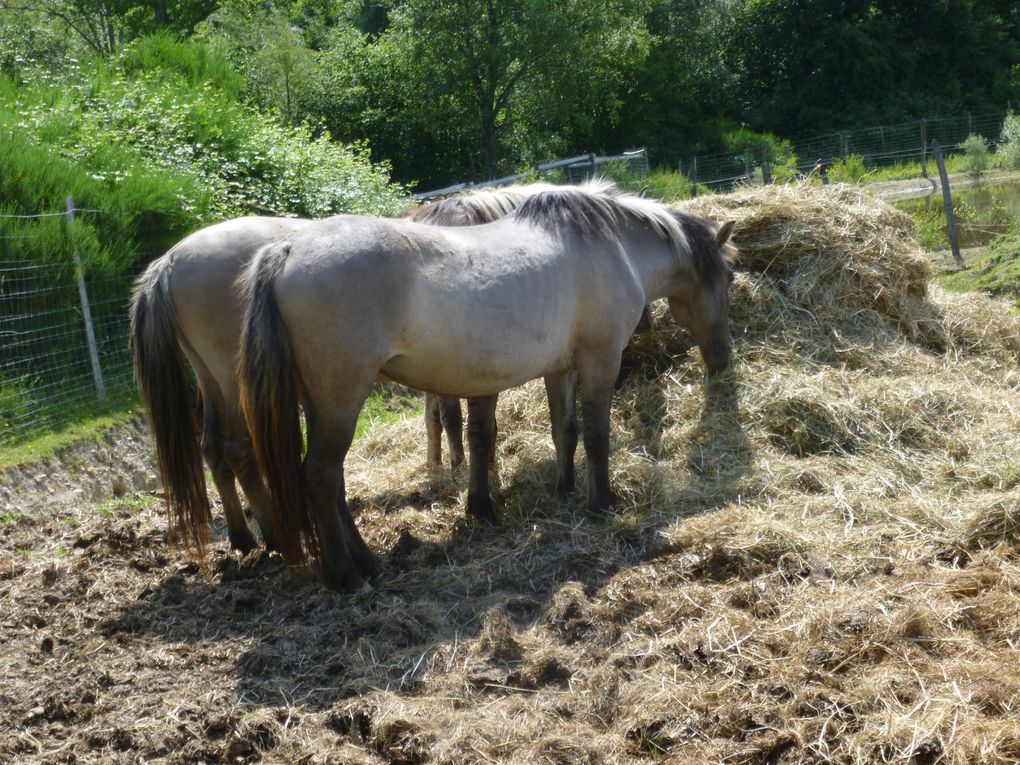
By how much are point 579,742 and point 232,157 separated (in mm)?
8169

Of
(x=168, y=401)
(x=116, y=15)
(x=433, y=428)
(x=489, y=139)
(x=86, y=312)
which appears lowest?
(x=433, y=428)

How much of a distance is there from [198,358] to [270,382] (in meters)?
1.02

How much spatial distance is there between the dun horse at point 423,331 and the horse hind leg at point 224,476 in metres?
0.75

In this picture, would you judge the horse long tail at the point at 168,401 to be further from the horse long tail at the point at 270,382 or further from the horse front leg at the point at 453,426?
the horse front leg at the point at 453,426

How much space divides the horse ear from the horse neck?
1.12ft

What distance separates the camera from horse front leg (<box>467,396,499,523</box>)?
530 cm

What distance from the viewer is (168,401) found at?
15.5 feet

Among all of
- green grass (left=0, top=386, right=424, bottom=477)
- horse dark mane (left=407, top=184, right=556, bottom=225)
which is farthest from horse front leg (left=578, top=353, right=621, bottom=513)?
green grass (left=0, top=386, right=424, bottom=477)

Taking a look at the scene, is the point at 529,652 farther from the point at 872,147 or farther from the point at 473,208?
the point at 872,147

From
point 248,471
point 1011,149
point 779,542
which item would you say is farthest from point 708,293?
point 1011,149

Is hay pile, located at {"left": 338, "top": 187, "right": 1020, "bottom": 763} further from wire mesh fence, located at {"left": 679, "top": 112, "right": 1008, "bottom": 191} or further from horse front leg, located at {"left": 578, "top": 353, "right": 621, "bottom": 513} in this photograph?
wire mesh fence, located at {"left": 679, "top": 112, "right": 1008, "bottom": 191}

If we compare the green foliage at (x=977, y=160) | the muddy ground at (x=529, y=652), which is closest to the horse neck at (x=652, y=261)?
the muddy ground at (x=529, y=652)

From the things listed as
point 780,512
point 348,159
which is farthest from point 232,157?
Result: point 780,512

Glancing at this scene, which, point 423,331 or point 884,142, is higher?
point 884,142
